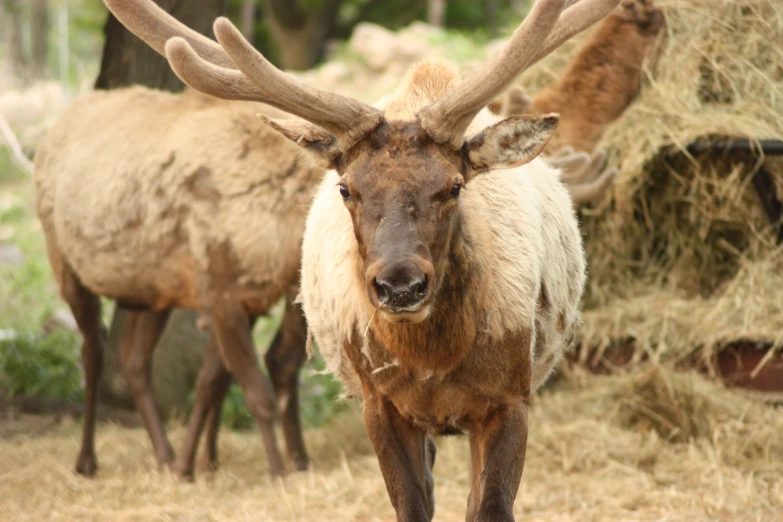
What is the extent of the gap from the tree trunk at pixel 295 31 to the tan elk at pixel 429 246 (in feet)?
56.9

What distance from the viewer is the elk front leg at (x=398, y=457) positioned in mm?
4148

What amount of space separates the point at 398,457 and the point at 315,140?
1283mm

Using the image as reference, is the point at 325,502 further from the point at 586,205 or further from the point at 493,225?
the point at 586,205

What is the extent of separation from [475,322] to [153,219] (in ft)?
10.9

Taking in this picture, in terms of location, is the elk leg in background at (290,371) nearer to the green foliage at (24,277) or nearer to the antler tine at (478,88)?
the antler tine at (478,88)

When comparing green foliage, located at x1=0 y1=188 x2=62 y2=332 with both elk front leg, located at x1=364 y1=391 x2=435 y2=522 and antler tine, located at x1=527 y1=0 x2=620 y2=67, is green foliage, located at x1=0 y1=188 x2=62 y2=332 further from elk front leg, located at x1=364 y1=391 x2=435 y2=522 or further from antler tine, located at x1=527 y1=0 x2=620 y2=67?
antler tine, located at x1=527 y1=0 x2=620 y2=67

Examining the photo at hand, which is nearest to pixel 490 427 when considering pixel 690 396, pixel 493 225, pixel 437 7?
pixel 493 225

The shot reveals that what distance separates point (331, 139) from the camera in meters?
4.04

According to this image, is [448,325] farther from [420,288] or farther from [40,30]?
[40,30]

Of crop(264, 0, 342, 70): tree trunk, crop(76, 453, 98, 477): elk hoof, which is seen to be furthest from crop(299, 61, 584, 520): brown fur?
crop(264, 0, 342, 70): tree trunk

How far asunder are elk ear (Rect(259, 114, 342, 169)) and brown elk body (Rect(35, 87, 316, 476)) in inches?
92.7

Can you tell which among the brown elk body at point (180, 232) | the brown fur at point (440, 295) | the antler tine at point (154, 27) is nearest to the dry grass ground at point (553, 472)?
the brown elk body at point (180, 232)

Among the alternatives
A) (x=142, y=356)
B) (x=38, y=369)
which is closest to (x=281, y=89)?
(x=142, y=356)

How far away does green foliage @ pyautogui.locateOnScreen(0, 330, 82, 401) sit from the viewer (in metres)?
8.62
